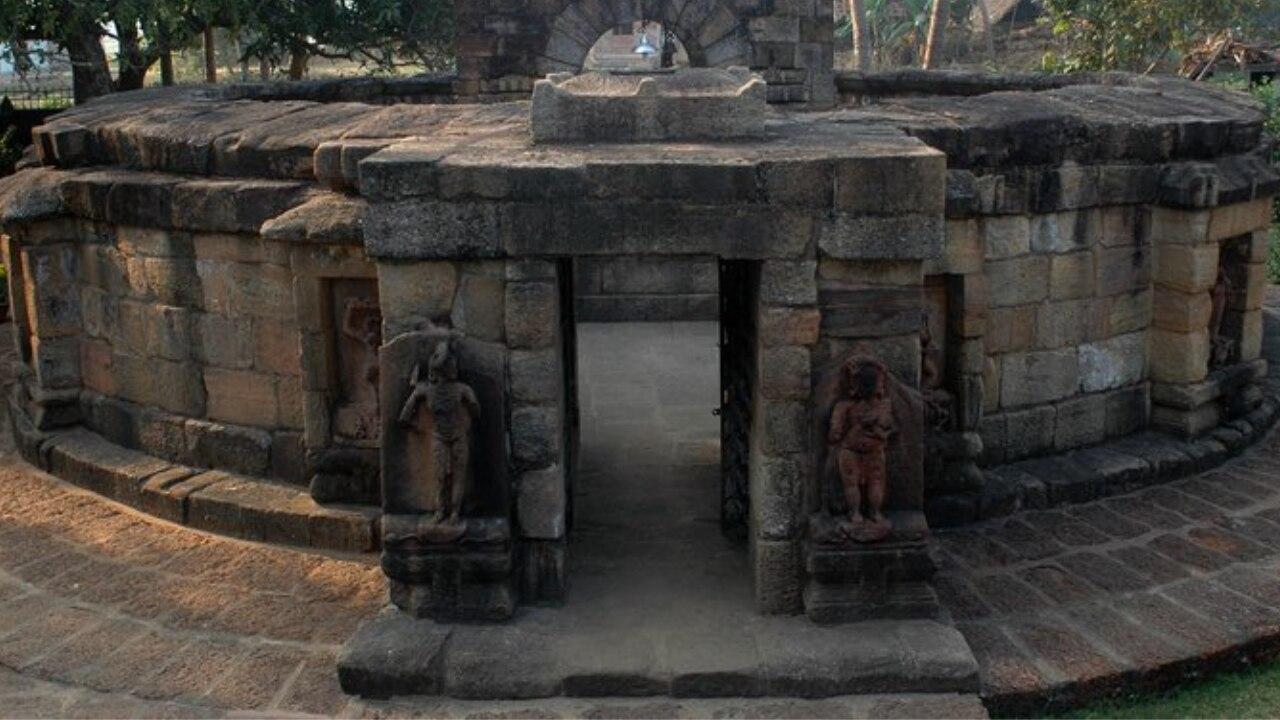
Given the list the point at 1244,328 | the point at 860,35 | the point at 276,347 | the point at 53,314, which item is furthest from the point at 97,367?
the point at 860,35

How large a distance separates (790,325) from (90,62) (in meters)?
11.2

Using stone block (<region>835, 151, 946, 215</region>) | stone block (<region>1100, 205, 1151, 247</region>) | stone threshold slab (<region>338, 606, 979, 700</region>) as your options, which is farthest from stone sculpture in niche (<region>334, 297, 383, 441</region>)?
stone block (<region>1100, 205, 1151, 247</region>)

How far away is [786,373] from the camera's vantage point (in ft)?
17.6

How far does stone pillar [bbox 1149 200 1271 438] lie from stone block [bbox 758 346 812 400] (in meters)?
3.29

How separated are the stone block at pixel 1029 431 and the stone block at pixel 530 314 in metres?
2.95

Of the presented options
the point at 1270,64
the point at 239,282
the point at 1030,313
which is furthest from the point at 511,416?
the point at 1270,64

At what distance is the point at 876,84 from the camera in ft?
42.8

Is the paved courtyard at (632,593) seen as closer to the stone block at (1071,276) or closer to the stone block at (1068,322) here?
the stone block at (1068,322)

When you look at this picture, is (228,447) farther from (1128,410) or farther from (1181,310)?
(1181,310)

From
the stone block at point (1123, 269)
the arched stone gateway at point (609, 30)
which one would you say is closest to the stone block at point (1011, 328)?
the stone block at point (1123, 269)

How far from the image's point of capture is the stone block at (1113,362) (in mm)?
7516

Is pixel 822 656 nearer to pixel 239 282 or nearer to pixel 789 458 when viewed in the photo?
pixel 789 458

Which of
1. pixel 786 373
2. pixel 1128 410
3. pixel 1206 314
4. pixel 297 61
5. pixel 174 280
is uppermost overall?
pixel 297 61

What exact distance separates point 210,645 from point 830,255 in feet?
10.2
